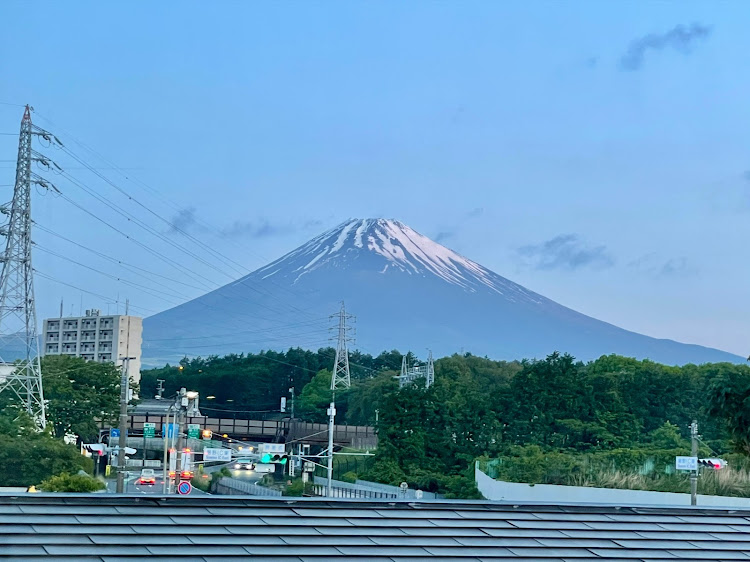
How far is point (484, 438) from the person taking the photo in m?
61.9

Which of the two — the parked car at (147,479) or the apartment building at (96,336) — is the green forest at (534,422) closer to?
the parked car at (147,479)

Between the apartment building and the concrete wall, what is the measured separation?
108183mm

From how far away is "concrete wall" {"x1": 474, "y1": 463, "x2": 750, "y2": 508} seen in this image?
39.5 metres

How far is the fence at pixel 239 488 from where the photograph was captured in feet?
215

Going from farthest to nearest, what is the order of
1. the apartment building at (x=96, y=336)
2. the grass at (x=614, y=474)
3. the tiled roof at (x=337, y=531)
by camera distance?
the apartment building at (x=96, y=336) < the grass at (x=614, y=474) < the tiled roof at (x=337, y=531)

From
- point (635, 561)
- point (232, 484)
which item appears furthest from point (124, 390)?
point (232, 484)

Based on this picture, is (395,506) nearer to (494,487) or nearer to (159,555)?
(159,555)

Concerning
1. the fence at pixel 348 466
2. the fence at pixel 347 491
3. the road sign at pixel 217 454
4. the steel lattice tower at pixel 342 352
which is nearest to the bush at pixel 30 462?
the road sign at pixel 217 454

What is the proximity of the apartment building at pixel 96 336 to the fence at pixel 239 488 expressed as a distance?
3091 inches

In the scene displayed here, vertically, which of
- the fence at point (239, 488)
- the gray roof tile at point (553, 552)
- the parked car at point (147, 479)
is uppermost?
the gray roof tile at point (553, 552)

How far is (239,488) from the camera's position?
71.1m

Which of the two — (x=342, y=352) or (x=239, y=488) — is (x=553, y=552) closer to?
(x=239, y=488)

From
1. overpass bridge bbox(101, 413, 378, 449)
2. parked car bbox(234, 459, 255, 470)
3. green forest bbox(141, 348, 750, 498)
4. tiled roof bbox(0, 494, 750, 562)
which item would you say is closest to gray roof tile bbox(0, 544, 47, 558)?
tiled roof bbox(0, 494, 750, 562)

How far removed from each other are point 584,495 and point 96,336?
Answer: 130 m
